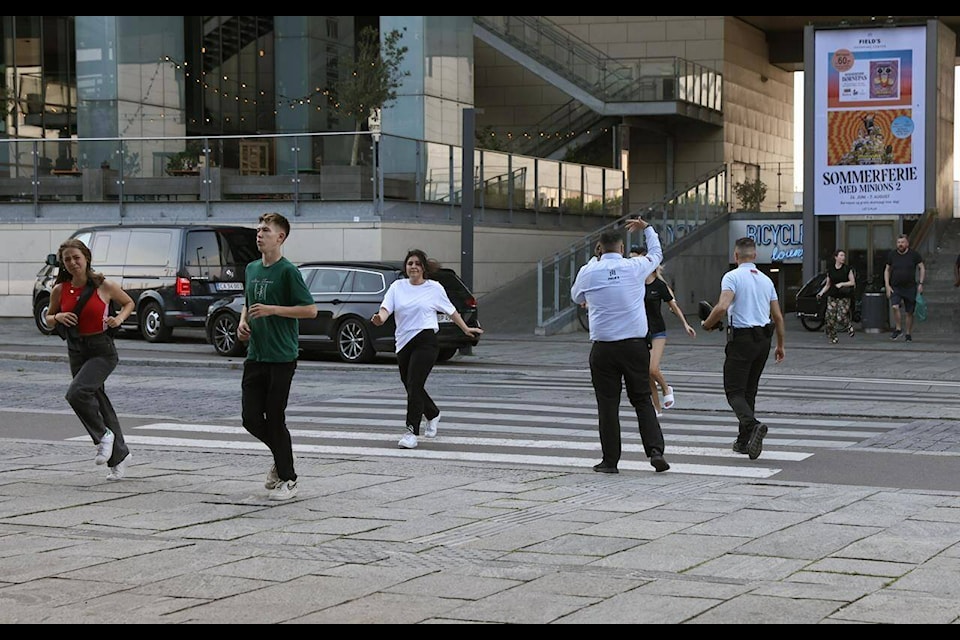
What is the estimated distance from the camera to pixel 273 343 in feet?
30.1

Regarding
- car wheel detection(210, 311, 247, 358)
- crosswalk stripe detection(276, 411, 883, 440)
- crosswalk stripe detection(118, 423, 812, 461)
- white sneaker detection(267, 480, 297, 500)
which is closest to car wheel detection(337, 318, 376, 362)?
car wheel detection(210, 311, 247, 358)

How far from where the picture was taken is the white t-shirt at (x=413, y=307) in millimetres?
12250

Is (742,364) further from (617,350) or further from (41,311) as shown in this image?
(41,311)

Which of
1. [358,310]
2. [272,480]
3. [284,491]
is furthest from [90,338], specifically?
[358,310]

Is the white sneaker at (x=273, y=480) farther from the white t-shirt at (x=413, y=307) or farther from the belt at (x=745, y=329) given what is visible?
the belt at (x=745, y=329)

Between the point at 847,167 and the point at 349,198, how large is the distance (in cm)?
923

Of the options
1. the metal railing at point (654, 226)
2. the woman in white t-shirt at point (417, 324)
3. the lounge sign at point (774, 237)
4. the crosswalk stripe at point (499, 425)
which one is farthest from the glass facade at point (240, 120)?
the woman in white t-shirt at point (417, 324)

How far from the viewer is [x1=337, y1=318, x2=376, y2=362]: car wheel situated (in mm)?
20844

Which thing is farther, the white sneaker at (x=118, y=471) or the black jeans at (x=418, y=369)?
the black jeans at (x=418, y=369)

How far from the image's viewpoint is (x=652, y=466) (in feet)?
34.6

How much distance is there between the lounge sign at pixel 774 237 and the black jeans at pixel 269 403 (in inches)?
1046

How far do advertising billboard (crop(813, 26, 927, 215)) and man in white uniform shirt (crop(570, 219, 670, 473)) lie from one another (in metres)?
18.2

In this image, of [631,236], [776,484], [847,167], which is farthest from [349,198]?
[776,484]
